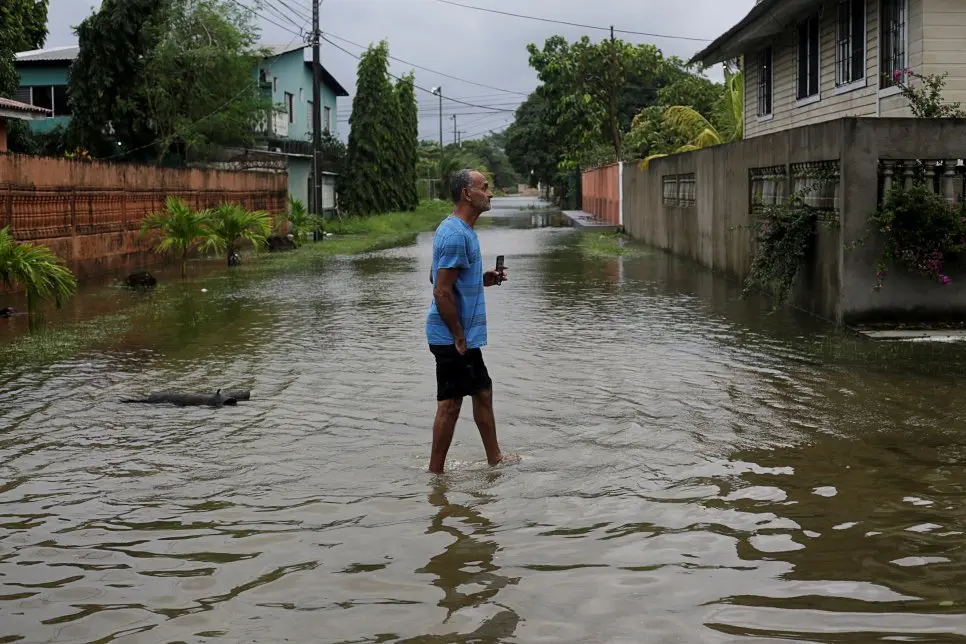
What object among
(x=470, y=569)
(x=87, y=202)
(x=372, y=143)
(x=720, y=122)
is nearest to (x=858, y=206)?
(x=470, y=569)

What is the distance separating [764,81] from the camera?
24672 millimetres

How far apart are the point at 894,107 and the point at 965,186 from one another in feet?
17.7

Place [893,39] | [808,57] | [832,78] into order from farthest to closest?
[808,57] < [832,78] < [893,39]

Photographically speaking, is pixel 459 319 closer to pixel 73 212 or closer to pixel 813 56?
pixel 73 212

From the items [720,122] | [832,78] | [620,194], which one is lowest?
[620,194]

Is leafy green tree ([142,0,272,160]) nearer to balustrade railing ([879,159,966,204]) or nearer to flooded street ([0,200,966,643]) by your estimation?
flooded street ([0,200,966,643])

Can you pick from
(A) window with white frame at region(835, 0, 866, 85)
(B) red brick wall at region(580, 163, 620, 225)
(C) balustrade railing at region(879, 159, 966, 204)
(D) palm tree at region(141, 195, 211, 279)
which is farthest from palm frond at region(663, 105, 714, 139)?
(C) balustrade railing at region(879, 159, 966, 204)

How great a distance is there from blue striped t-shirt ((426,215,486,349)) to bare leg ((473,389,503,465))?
0.29 m

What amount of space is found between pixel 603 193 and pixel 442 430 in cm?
3781

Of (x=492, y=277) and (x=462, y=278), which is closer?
(x=462, y=278)

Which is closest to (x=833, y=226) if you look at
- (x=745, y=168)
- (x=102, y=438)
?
(x=745, y=168)

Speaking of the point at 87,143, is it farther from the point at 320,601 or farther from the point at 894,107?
the point at 320,601

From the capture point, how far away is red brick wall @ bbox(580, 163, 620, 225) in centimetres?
3866

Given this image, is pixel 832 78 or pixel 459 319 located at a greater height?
pixel 832 78
